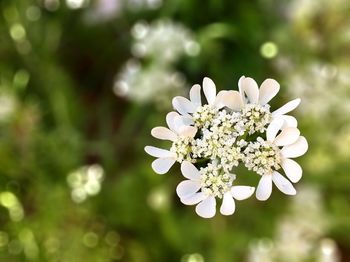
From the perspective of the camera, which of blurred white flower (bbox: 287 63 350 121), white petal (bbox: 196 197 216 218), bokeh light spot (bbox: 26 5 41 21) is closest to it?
white petal (bbox: 196 197 216 218)

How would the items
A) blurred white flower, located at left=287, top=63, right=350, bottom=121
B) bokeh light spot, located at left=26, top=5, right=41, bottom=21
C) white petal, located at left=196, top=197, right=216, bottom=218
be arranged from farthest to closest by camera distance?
bokeh light spot, located at left=26, top=5, right=41, bottom=21 → blurred white flower, located at left=287, top=63, right=350, bottom=121 → white petal, located at left=196, top=197, right=216, bottom=218

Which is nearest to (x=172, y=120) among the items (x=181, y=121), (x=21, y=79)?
(x=181, y=121)

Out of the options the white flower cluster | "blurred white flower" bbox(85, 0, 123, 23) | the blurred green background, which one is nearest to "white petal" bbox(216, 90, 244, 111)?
the white flower cluster

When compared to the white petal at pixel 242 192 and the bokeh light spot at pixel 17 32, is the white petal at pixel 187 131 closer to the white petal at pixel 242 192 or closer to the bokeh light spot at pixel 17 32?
the white petal at pixel 242 192

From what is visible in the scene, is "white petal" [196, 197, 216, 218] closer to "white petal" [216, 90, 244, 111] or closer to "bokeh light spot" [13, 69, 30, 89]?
"white petal" [216, 90, 244, 111]

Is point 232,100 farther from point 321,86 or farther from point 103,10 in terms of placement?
point 103,10
